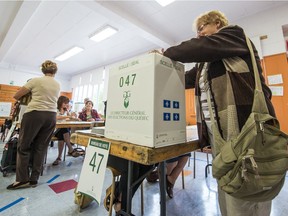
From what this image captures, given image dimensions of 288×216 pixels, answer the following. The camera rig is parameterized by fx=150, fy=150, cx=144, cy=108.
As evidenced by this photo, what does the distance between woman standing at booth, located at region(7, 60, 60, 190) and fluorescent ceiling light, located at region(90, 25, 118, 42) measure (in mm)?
2283

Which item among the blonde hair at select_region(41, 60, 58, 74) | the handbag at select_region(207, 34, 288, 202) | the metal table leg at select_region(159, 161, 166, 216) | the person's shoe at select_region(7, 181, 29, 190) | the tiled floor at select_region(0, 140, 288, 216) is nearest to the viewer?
the handbag at select_region(207, 34, 288, 202)

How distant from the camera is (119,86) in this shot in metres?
0.63

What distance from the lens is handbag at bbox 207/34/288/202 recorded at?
0.46 meters

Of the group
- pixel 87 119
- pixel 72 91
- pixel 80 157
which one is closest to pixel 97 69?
pixel 72 91

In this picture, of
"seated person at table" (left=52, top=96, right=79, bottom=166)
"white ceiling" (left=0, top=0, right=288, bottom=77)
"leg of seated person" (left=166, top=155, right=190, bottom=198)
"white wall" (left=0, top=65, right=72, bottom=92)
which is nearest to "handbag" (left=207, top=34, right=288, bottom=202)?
"leg of seated person" (left=166, top=155, right=190, bottom=198)

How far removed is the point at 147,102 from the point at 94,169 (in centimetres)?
34

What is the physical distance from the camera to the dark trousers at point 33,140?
1562mm

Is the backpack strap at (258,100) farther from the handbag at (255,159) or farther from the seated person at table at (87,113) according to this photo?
the seated person at table at (87,113)

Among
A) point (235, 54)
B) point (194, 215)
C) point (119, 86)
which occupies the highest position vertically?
point (235, 54)

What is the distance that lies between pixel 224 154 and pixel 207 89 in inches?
11.3

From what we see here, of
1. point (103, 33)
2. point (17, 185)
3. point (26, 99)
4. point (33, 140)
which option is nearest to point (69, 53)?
point (103, 33)

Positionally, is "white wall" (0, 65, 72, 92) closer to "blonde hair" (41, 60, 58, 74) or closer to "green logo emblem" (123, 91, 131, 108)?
"blonde hair" (41, 60, 58, 74)

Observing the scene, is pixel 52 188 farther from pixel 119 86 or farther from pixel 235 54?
pixel 235 54

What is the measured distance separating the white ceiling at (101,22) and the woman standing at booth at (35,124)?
5.79ft
